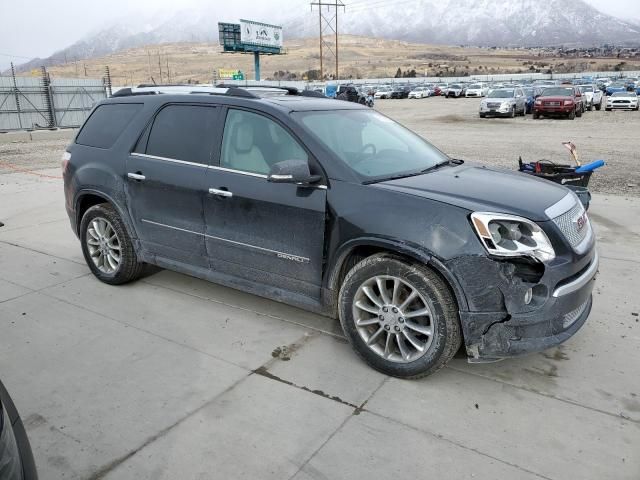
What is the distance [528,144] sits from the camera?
17.2m

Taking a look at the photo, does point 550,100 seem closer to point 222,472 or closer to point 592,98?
point 592,98

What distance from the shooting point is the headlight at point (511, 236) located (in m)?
3.06

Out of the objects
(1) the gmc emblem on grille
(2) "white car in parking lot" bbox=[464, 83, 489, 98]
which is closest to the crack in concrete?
(1) the gmc emblem on grille

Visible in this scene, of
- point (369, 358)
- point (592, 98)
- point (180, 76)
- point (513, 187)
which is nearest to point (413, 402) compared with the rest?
point (369, 358)

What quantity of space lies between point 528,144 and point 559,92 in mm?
12590

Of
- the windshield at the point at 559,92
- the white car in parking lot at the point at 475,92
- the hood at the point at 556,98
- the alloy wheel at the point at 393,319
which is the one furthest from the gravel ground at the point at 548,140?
the white car in parking lot at the point at 475,92

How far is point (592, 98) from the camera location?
33.6 meters

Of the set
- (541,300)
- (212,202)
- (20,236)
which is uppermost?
(212,202)

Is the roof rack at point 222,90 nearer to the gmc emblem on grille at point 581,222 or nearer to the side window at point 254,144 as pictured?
the side window at point 254,144

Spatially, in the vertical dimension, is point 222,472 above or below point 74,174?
below

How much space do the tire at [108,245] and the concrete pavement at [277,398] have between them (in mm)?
234

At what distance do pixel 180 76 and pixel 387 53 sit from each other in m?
77.7

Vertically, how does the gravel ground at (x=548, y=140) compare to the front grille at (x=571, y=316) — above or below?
below

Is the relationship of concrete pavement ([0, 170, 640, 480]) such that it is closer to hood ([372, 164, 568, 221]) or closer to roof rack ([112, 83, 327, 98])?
hood ([372, 164, 568, 221])
